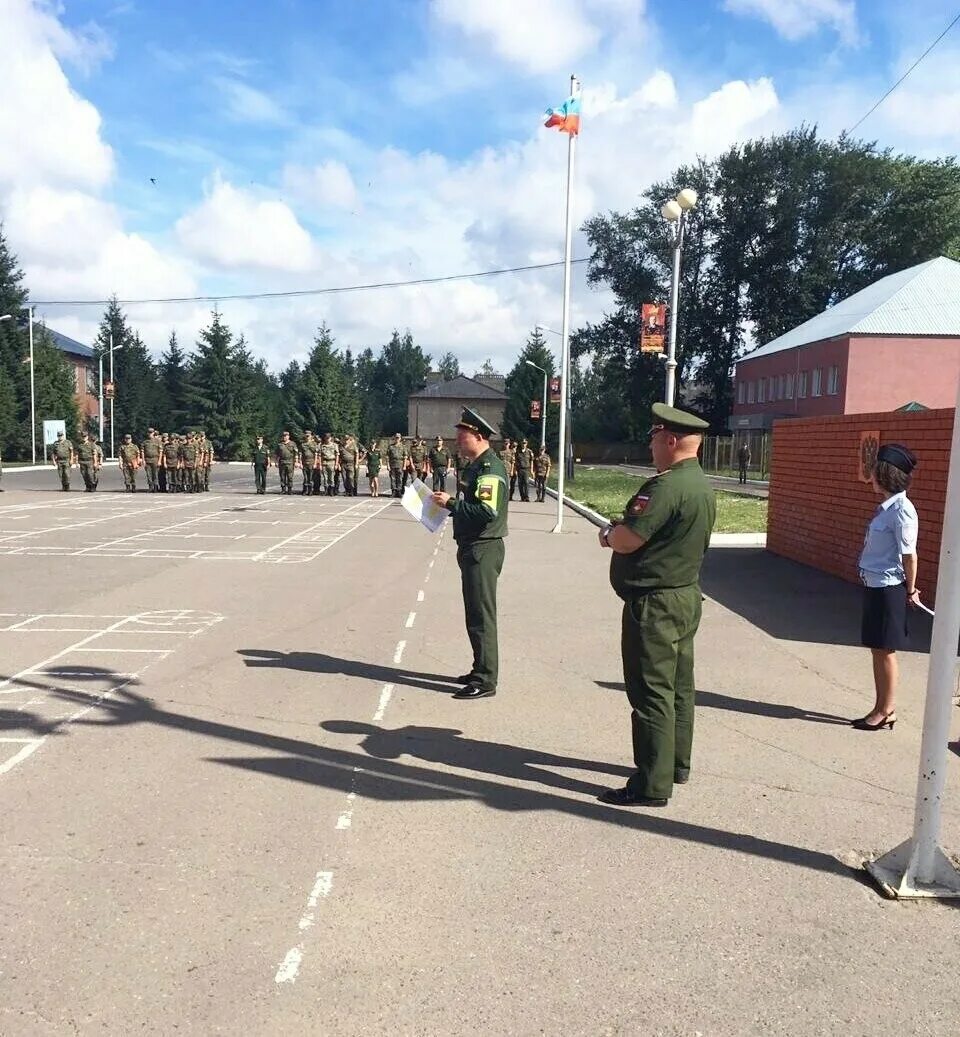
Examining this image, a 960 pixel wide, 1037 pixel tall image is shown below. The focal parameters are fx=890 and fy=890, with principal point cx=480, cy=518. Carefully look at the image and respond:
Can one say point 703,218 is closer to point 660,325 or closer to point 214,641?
point 660,325

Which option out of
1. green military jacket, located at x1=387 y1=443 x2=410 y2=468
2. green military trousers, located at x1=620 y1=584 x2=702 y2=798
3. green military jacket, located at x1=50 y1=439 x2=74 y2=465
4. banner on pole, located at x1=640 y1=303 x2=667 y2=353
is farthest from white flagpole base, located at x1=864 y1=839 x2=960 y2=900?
green military jacket, located at x1=50 y1=439 x2=74 y2=465

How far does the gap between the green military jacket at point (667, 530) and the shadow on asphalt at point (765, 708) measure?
2285 millimetres

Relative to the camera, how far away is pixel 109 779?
4672mm

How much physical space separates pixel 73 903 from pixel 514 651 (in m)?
4.80

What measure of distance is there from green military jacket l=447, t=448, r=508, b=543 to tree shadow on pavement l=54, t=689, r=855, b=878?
5.08 feet

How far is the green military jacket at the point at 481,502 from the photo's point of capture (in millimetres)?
6293

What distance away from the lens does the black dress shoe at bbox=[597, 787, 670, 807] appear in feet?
14.5

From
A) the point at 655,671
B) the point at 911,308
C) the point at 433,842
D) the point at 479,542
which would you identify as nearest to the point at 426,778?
the point at 433,842

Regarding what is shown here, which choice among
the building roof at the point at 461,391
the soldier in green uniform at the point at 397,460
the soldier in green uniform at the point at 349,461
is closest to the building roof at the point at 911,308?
the soldier in green uniform at the point at 397,460

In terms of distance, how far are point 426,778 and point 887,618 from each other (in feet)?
10.2

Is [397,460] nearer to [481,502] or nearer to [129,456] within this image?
[129,456]

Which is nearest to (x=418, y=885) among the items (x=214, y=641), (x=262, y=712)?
(x=262, y=712)

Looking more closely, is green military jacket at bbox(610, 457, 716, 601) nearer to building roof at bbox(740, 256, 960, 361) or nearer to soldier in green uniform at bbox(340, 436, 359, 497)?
soldier in green uniform at bbox(340, 436, 359, 497)

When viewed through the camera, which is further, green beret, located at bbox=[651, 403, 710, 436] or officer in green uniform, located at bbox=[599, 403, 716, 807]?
green beret, located at bbox=[651, 403, 710, 436]
